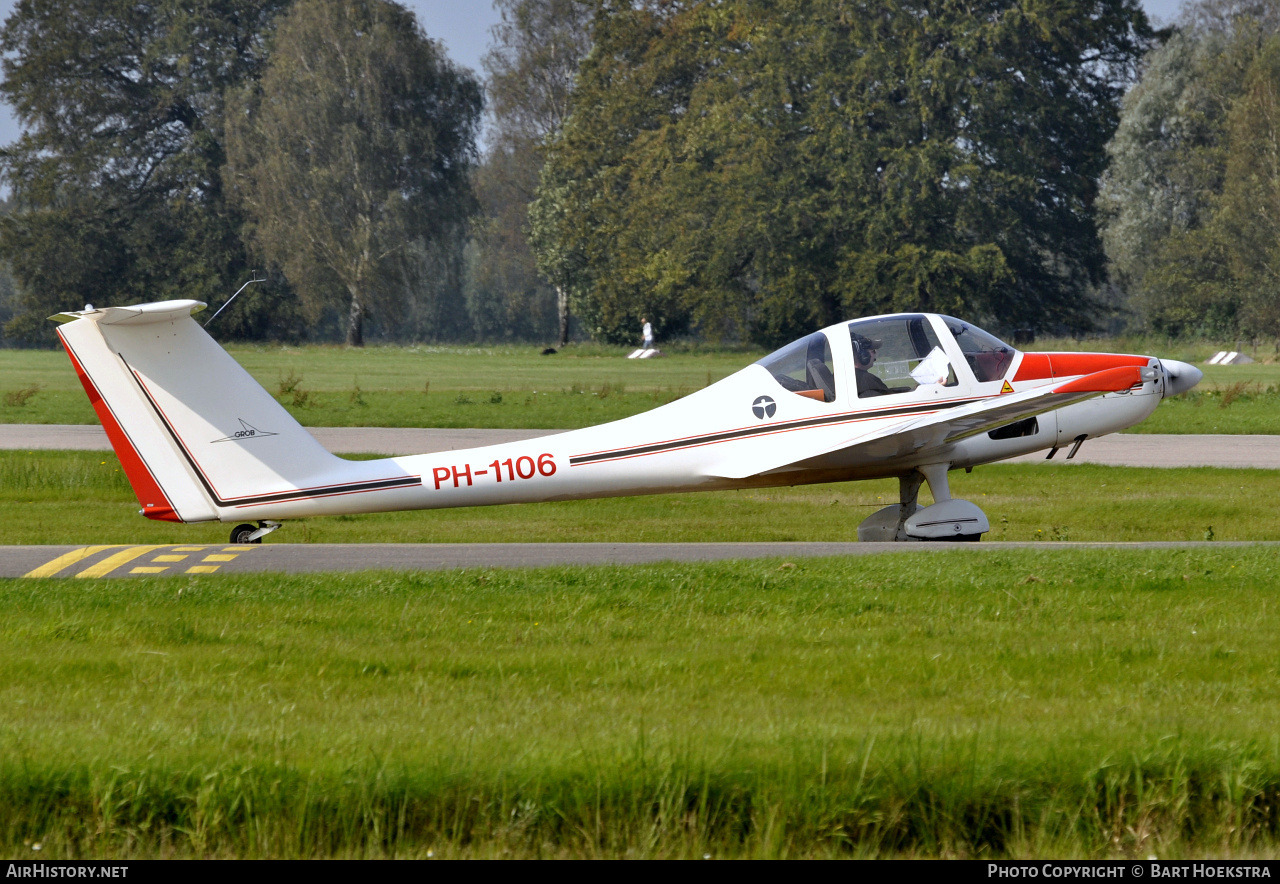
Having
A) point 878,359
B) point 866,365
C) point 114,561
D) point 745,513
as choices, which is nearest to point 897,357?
point 878,359

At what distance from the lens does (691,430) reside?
1245cm

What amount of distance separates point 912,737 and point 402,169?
244ft

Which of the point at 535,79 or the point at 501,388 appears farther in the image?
the point at 535,79

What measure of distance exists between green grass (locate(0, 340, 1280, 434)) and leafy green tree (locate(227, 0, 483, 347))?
20.6 ft

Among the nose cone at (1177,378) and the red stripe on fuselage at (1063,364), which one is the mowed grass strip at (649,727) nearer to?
the red stripe on fuselage at (1063,364)

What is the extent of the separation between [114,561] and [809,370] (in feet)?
21.6

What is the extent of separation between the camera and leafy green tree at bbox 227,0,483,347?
71938mm

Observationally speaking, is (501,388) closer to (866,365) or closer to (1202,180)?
(866,365)

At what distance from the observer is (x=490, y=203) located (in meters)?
119

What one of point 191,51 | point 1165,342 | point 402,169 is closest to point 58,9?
point 191,51

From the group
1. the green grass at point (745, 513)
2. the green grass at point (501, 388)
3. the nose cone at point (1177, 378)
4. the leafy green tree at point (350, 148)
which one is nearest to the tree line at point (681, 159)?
the leafy green tree at point (350, 148)

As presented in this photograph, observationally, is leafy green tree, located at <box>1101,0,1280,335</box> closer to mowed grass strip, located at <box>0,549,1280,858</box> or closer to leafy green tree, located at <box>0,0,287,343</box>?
leafy green tree, located at <box>0,0,287,343</box>

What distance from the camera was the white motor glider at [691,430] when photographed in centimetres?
1142

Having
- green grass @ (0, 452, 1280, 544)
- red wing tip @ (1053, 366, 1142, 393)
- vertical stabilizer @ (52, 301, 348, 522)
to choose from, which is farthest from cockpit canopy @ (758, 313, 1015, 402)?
vertical stabilizer @ (52, 301, 348, 522)
